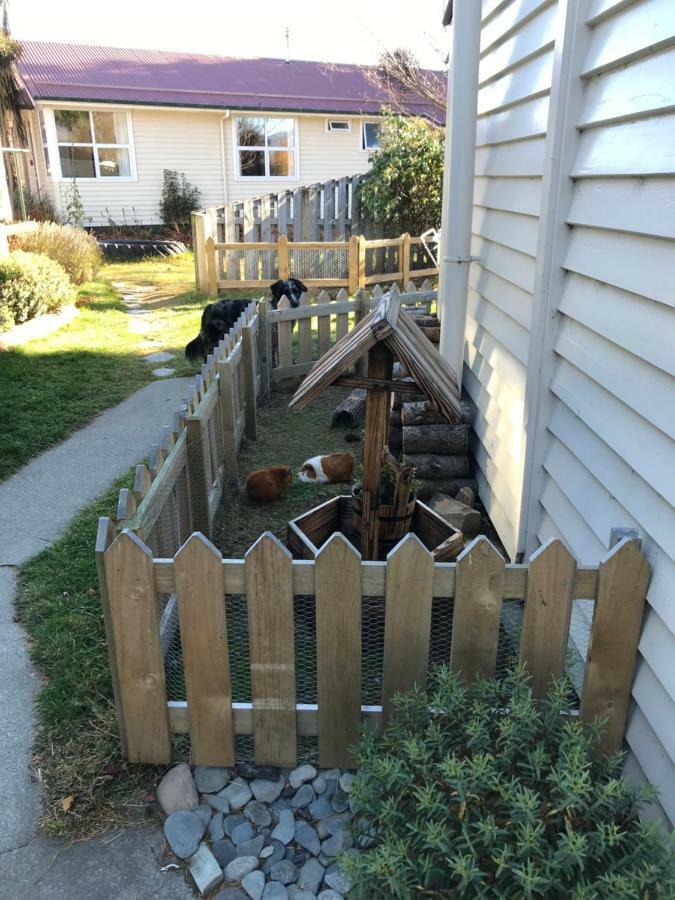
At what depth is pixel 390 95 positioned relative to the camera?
65.1 ft

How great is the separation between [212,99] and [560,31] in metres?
18.7

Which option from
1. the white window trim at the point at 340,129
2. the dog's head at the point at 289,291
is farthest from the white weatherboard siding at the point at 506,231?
the white window trim at the point at 340,129

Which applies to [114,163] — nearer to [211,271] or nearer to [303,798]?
[211,271]

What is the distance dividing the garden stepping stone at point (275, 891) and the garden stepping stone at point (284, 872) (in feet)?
0.06

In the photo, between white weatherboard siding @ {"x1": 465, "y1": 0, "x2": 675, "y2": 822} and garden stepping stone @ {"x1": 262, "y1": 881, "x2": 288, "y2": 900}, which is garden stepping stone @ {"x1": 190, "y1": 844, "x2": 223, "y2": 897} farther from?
white weatherboard siding @ {"x1": 465, "y1": 0, "x2": 675, "y2": 822}

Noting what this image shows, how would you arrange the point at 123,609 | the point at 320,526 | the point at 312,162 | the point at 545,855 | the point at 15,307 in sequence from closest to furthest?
the point at 545,855 → the point at 123,609 → the point at 320,526 → the point at 15,307 → the point at 312,162

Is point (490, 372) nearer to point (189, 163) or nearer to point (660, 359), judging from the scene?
point (660, 359)

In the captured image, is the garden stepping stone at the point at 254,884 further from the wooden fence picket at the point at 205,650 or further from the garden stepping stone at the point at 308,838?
the wooden fence picket at the point at 205,650

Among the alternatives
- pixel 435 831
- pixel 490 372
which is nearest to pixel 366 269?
pixel 490 372

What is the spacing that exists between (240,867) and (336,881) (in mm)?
303

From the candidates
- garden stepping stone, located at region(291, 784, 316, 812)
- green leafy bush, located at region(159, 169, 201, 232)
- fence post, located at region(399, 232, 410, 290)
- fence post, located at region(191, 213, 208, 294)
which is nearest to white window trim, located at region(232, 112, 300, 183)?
green leafy bush, located at region(159, 169, 201, 232)

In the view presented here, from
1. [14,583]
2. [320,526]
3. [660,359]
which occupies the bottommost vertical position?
[14,583]

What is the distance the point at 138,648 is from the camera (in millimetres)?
2451

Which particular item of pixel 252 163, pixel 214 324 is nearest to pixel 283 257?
pixel 214 324
